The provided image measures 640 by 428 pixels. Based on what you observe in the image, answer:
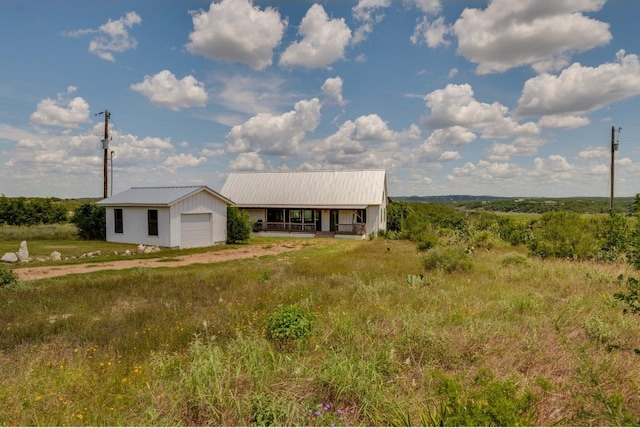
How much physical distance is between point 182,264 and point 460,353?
526 inches

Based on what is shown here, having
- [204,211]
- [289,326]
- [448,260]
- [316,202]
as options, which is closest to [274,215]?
[316,202]

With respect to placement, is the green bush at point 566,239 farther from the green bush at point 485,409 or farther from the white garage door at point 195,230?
the white garage door at point 195,230

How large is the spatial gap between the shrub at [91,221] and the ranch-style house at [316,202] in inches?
414

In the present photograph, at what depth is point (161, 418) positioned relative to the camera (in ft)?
10.8

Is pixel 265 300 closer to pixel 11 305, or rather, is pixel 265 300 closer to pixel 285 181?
pixel 11 305

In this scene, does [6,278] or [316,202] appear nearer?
[6,278]

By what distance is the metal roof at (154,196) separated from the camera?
2077 centimetres

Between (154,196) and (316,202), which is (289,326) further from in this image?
(316,202)

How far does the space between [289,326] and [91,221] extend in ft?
77.0

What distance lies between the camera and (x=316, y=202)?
3005 cm

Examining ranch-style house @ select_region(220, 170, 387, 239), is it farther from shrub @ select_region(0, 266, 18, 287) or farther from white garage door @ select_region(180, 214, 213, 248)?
shrub @ select_region(0, 266, 18, 287)

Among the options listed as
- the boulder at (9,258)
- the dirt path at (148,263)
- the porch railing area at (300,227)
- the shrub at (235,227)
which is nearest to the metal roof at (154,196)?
the shrub at (235,227)

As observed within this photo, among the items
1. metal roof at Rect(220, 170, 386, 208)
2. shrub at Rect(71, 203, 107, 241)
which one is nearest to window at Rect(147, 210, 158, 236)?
shrub at Rect(71, 203, 107, 241)

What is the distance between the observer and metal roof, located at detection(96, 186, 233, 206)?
20766 millimetres
